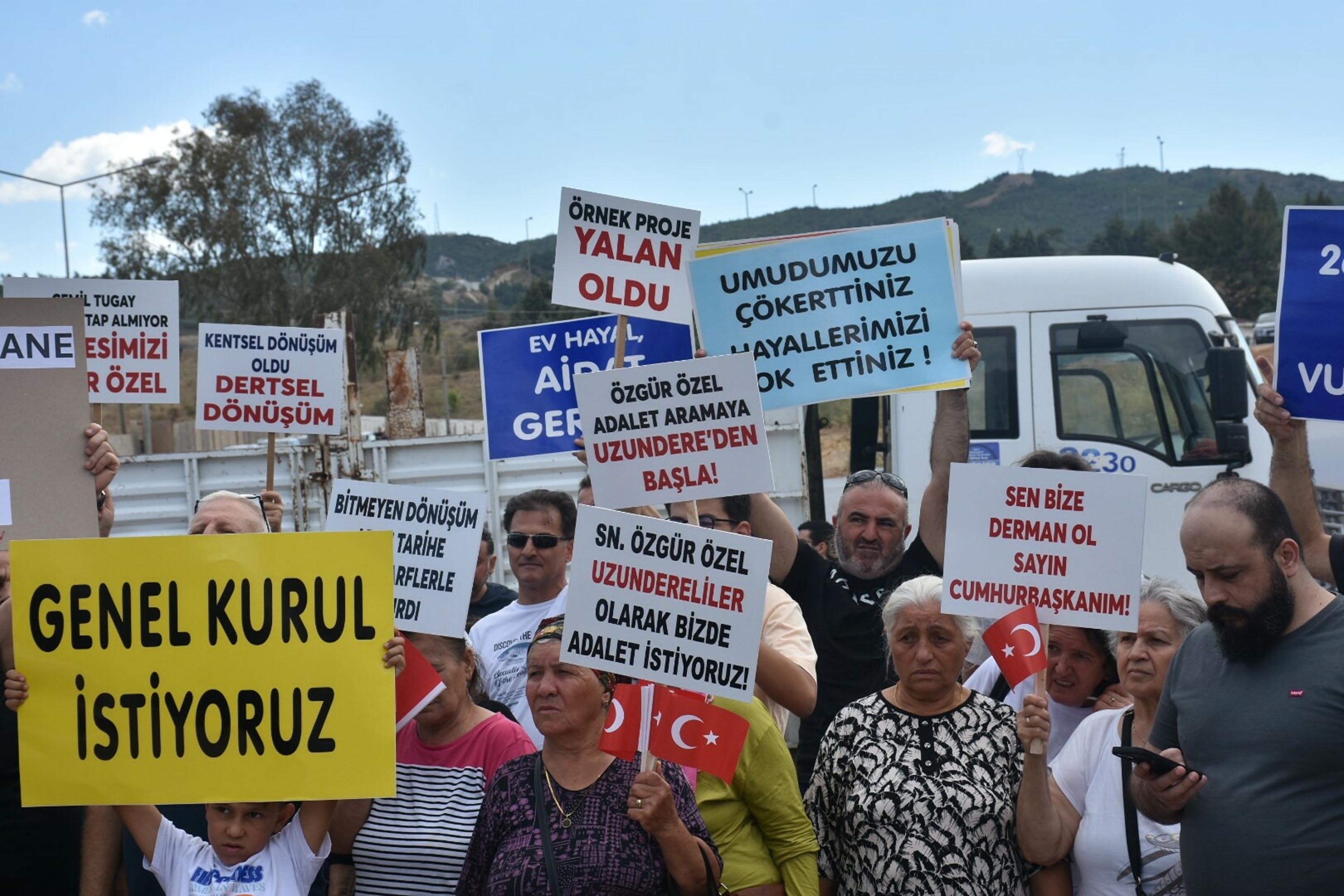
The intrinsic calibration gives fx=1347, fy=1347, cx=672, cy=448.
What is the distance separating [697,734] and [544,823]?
18.0 inches

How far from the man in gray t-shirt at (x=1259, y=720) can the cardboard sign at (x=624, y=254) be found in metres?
1.98

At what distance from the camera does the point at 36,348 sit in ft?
13.7

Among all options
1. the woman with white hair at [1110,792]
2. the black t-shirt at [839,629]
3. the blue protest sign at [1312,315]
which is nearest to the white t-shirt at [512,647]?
the black t-shirt at [839,629]

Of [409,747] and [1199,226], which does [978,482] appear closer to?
[409,747]

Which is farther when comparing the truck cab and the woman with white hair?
the truck cab

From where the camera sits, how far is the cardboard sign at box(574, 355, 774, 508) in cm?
399

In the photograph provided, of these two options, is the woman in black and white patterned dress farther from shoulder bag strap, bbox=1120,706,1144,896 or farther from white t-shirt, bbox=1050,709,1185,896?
shoulder bag strap, bbox=1120,706,1144,896

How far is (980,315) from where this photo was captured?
9.52m

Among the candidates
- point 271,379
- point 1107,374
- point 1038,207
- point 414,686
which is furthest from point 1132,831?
point 1038,207

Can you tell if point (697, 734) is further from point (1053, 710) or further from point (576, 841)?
point (1053, 710)

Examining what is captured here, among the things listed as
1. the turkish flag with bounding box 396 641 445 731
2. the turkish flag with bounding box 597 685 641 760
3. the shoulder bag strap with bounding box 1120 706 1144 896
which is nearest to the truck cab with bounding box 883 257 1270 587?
the shoulder bag strap with bounding box 1120 706 1144 896

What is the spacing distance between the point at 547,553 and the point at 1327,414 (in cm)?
278

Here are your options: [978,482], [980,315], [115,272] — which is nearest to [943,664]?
[978,482]

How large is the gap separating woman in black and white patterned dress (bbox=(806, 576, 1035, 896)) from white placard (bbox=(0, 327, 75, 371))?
8.63 ft
